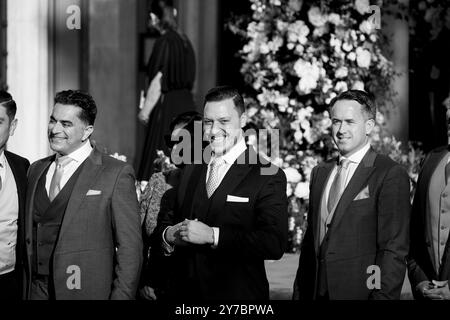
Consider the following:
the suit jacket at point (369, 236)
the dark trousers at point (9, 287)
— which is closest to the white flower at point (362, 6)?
the suit jacket at point (369, 236)

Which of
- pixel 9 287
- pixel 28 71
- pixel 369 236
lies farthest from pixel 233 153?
pixel 28 71

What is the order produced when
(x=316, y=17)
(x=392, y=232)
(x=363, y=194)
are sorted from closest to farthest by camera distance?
(x=392, y=232) < (x=363, y=194) < (x=316, y=17)

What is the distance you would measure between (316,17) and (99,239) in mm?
5203

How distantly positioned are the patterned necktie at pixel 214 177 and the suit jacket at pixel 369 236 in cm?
64

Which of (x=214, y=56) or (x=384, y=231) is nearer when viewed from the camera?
(x=384, y=231)

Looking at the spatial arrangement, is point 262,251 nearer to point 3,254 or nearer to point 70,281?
point 70,281

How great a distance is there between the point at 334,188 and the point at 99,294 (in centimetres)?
136

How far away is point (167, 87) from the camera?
10.6 m

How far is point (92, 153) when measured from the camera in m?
5.46

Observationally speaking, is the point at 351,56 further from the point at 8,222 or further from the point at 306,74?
the point at 8,222

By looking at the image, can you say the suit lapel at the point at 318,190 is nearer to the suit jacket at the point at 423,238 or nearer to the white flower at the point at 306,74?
the suit jacket at the point at 423,238

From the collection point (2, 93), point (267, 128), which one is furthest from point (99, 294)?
point (267, 128)

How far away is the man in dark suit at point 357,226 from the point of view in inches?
205

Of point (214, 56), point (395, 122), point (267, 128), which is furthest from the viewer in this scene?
point (214, 56)
